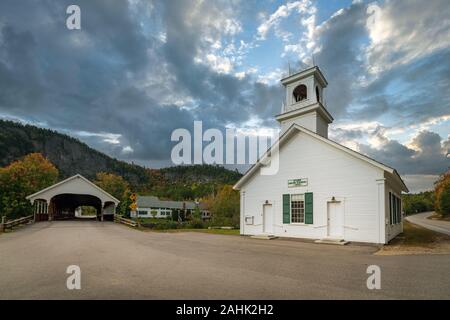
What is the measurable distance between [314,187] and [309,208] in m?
1.18

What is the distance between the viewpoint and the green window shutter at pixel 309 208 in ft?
49.6

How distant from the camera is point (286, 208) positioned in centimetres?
1636

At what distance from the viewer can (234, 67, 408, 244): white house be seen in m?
13.4

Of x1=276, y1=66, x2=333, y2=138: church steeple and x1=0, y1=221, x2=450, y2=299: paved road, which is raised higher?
x1=276, y1=66, x2=333, y2=138: church steeple

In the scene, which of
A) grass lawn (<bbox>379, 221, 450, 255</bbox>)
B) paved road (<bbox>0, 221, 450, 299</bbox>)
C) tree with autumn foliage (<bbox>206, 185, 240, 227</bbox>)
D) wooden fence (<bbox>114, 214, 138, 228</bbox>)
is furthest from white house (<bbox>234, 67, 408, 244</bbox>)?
tree with autumn foliage (<bbox>206, 185, 240, 227</bbox>)

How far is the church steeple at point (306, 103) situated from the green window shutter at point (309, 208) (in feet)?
15.5

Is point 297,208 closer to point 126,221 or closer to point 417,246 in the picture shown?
point 417,246

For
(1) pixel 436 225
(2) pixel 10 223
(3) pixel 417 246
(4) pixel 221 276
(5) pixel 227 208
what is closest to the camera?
(4) pixel 221 276

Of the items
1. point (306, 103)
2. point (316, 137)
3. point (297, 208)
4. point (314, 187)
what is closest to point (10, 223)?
point (297, 208)

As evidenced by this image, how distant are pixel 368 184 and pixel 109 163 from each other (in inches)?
7525

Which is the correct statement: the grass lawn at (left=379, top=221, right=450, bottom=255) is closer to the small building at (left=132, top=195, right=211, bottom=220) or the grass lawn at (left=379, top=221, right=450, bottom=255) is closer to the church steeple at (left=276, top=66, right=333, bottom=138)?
the church steeple at (left=276, top=66, right=333, bottom=138)

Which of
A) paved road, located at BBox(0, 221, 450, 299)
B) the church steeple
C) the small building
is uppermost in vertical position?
the church steeple
